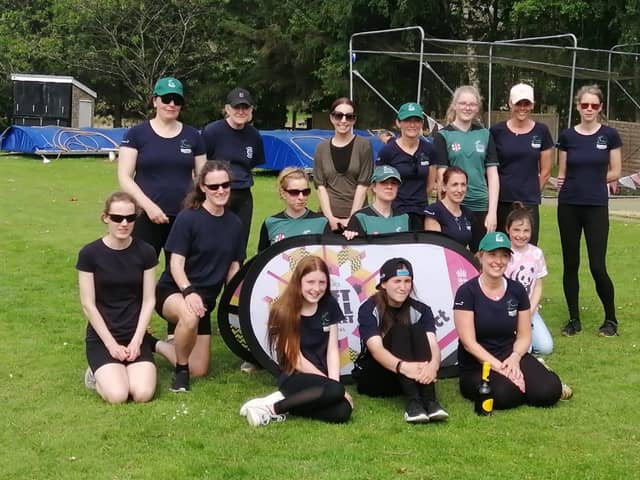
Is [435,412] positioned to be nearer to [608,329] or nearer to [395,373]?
[395,373]

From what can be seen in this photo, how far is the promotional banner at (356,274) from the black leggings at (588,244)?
1.47m

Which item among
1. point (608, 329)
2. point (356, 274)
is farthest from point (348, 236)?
point (608, 329)

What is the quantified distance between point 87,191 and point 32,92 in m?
15.9

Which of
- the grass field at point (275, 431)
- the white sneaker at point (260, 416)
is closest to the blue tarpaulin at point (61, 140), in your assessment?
the grass field at point (275, 431)

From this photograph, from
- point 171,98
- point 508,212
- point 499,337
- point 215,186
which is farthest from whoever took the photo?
point 508,212

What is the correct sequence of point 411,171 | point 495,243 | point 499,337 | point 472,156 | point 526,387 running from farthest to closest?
point 472,156 → point 411,171 → point 499,337 → point 526,387 → point 495,243

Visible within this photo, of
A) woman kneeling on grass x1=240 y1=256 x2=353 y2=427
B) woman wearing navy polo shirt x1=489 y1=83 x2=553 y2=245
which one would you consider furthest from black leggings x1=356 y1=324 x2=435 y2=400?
woman wearing navy polo shirt x1=489 y1=83 x2=553 y2=245

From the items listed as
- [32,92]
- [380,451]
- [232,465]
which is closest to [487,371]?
[380,451]

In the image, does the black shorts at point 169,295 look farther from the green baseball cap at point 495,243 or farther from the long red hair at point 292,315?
the green baseball cap at point 495,243

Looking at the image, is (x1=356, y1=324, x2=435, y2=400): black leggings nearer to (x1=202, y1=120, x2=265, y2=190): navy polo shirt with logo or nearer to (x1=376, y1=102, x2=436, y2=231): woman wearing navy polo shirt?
(x1=376, y1=102, x2=436, y2=231): woman wearing navy polo shirt

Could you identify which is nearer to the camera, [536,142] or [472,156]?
[472,156]

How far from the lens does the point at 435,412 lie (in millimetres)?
4855

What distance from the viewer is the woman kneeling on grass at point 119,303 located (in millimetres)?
5250

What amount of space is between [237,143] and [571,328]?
3.09 m
